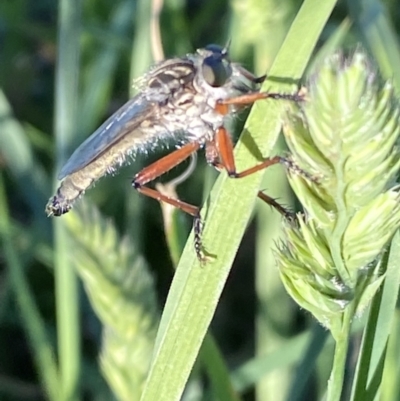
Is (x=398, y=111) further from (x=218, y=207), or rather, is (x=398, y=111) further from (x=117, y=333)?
(x=117, y=333)

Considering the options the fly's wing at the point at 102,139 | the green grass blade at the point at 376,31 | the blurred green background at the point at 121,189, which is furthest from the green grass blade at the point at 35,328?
the green grass blade at the point at 376,31

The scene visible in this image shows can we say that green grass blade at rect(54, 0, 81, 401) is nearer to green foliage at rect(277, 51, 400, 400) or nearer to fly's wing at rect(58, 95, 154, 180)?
fly's wing at rect(58, 95, 154, 180)

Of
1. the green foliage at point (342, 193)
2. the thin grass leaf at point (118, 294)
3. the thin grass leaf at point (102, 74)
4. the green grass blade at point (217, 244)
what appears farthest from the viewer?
the thin grass leaf at point (102, 74)

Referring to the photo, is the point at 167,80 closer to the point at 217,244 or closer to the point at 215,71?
the point at 215,71

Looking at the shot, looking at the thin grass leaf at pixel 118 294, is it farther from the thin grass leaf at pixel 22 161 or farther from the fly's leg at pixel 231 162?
the thin grass leaf at pixel 22 161

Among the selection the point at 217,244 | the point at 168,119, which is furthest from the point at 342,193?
the point at 168,119
